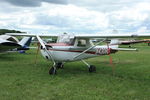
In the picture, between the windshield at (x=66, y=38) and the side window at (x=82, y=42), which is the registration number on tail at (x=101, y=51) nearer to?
the side window at (x=82, y=42)

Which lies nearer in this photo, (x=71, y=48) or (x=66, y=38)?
(x=71, y=48)

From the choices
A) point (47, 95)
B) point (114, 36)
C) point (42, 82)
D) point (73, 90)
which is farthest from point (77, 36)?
point (47, 95)

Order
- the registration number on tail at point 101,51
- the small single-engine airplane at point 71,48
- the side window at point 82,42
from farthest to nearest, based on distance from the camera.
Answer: the registration number on tail at point 101,51 < the side window at point 82,42 < the small single-engine airplane at point 71,48

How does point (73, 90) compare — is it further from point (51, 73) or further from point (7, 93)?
point (51, 73)

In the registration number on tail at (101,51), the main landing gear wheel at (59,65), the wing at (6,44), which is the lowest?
the main landing gear wheel at (59,65)

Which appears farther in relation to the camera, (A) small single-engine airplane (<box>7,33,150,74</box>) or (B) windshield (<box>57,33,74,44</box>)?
(B) windshield (<box>57,33,74,44</box>)

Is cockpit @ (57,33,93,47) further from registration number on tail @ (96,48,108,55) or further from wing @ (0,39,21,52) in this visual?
wing @ (0,39,21,52)

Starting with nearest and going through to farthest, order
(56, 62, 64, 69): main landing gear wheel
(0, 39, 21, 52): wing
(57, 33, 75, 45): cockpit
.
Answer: (57, 33, 75, 45): cockpit < (56, 62, 64, 69): main landing gear wheel < (0, 39, 21, 52): wing

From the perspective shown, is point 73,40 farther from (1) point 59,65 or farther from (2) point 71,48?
(1) point 59,65

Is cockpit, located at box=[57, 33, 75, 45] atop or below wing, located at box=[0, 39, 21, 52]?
atop

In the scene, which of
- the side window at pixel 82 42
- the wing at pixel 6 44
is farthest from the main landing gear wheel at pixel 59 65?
the wing at pixel 6 44

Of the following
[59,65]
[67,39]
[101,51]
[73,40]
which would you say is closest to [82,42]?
[73,40]

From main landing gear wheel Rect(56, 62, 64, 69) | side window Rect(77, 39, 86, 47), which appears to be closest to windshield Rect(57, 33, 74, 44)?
side window Rect(77, 39, 86, 47)

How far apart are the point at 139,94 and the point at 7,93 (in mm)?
3562
